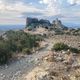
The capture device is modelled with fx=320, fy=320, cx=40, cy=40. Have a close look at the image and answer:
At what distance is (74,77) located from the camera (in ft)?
75.6

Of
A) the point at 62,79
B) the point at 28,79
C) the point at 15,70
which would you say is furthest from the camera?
the point at 15,70

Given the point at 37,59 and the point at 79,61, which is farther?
the point at 37,59

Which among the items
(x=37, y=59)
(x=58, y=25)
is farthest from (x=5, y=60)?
(x=58, y=25)

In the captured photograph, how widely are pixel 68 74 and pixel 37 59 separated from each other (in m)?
10.7

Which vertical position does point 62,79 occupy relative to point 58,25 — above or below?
above

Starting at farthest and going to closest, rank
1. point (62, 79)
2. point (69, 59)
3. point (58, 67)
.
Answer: point (69, 59) < point (58, 67) < point (62, 79)

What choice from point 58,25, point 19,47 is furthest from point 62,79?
point 58,25

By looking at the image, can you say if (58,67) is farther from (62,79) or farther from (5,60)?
(5,60)

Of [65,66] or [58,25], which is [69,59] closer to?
[65,66]

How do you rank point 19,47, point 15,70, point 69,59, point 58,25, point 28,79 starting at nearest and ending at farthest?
point 28,79
point 15,70
point 69,59
point 19,47
point 58,25

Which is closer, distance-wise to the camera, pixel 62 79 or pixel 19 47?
pixel 62 79

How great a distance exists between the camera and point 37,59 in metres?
35.0

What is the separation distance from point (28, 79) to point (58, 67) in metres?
3.99

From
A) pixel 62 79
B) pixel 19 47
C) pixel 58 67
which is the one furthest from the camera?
pixel 19 47
